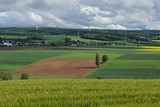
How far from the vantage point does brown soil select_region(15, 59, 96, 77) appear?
7862 centimetres

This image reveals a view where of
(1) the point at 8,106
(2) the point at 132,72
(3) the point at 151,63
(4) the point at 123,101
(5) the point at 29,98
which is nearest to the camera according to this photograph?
(1) the point at 8,106

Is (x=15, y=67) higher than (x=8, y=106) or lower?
lower

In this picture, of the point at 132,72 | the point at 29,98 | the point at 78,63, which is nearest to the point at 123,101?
the point at 29,98

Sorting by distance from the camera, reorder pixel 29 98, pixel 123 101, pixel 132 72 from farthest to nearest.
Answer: pixel 132 72 → pixel 29 98 → pixel 123 101

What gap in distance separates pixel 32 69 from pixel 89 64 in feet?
55.6

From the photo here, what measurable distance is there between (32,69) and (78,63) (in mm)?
14245

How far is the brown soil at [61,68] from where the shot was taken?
78625 millimetres

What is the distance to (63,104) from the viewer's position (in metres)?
11.2

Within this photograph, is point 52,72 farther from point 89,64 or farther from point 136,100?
point 136,100

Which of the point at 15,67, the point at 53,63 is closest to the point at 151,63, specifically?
the point at 53,63

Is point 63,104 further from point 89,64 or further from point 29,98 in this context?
point 89,64

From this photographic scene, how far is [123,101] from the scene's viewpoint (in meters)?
12.0

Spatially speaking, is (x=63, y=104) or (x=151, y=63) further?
(x=151, y=63)

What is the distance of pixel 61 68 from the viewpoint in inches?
3359
